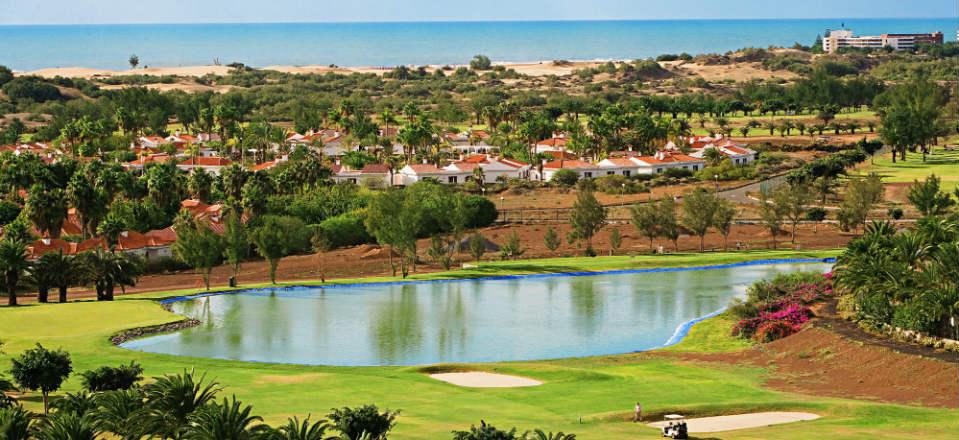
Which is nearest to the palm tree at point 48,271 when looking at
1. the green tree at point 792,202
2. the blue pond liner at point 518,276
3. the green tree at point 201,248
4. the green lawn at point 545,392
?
the blue pond liner at point 518,276

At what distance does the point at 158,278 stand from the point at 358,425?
5568 centimetres

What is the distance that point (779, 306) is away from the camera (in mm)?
62938

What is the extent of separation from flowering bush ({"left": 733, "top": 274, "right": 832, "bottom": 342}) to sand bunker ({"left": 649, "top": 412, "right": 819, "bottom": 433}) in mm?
14957

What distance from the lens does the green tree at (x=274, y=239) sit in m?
81.4

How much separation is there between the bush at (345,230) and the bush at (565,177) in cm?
3494

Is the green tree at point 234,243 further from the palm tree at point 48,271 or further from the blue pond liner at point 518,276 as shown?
the palm tree at point 48,271

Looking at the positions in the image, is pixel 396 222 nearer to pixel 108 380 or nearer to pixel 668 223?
pixel 668 223

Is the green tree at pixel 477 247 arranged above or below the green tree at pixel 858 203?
below

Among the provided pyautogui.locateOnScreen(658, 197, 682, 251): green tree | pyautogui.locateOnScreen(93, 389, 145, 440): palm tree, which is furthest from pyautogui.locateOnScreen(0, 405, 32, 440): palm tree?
pyautogui.locateOnScreen(658, 197, 682, 251): green tree

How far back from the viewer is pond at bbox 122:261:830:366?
60281 millimetres

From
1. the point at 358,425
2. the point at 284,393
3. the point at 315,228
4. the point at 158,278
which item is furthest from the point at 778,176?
the point at 358,425

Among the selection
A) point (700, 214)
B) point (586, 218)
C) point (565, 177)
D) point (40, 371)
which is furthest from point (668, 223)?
point (40, 371)

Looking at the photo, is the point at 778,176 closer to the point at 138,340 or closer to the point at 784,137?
the point at 784,137

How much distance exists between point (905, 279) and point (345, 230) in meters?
51.5
